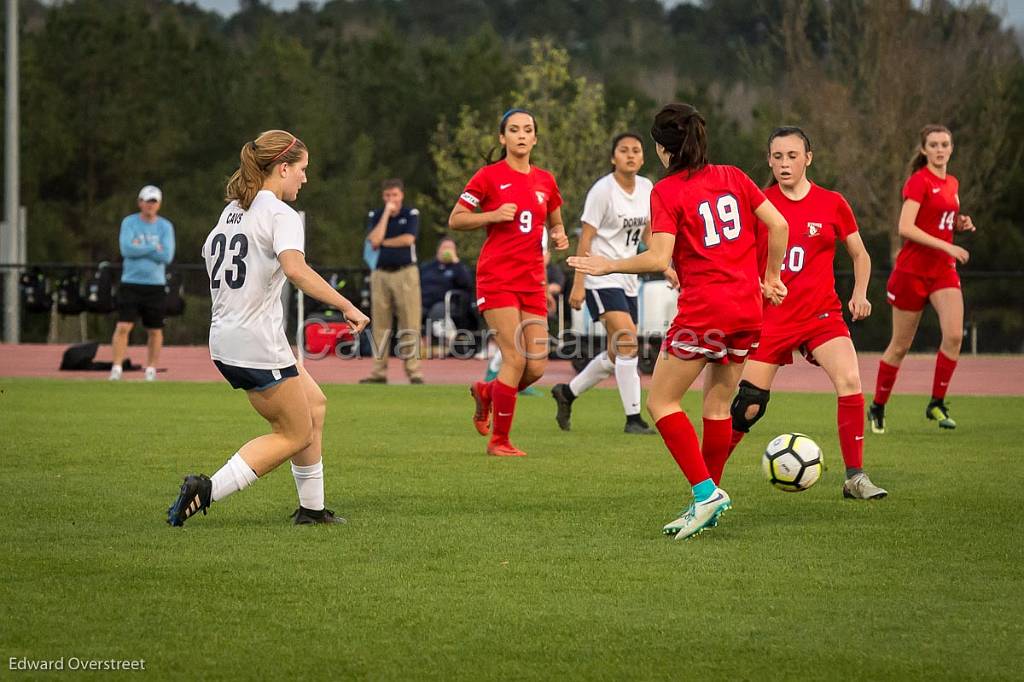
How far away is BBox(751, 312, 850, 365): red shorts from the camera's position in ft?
27.0

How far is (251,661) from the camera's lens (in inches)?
185

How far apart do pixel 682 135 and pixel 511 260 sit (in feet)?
11.6

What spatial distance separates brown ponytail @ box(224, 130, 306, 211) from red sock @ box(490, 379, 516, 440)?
3551 millimetres

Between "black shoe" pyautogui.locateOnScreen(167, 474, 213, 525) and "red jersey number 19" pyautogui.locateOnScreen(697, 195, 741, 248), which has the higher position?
"red jersey number 19" pyautogui.locateOnScreen(697, 195, 741, 248)

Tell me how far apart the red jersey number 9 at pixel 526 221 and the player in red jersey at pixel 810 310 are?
2351 mm

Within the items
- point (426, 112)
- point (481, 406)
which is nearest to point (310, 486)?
point (481, 406)

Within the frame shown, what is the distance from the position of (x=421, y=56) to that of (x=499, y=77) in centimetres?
349

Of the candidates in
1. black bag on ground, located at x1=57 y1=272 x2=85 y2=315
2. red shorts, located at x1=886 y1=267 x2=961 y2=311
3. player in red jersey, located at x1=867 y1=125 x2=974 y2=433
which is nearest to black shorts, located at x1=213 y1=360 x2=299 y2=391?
player in red jersey, located at x1=867 y1=125 x2=974 y2=433

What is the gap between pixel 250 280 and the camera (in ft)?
22.1

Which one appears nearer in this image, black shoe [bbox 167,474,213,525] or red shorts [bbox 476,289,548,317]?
black shoe [bbox 167,474,213,525]

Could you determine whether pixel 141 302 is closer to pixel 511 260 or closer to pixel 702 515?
pixel 511 260

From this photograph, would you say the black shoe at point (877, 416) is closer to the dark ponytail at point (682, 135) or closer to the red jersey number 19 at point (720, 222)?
the red jersey number 19 at point (720, 222)

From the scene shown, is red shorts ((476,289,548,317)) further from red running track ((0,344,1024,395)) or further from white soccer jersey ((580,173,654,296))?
red running track ((0,344,1024,395))

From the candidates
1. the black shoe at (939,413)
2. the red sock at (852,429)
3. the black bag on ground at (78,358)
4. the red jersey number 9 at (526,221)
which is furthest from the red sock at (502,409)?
the black bag on ground at (78,358)
